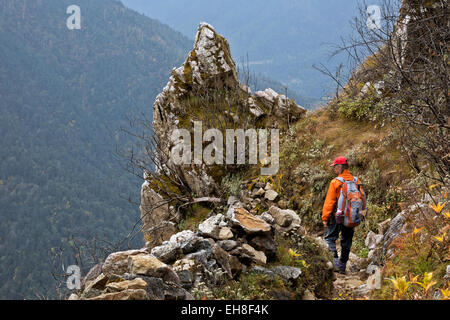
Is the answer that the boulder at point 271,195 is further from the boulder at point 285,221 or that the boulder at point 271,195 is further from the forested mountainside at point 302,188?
the boulder at point 285,221

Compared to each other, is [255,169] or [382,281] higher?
[255,169]

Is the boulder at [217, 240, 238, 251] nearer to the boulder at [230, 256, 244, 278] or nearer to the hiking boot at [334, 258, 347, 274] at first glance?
the boulder at [230, 256, 244, 278]

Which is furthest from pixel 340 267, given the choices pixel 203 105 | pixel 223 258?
pixel 203 105

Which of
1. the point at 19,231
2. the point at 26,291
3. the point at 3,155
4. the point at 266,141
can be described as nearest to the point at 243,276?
the point at 266,141

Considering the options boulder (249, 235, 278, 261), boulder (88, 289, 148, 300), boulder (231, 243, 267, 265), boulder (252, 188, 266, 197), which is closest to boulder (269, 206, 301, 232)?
boulder (249, 235, 278, 261)

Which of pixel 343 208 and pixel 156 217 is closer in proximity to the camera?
pixel 343 208

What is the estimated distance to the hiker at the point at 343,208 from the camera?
18.9 feet

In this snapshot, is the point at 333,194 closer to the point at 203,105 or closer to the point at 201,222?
the point at 201,222

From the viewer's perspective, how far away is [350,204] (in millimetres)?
5762

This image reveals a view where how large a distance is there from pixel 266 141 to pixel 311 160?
1576 mm

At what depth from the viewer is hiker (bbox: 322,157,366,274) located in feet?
18.9

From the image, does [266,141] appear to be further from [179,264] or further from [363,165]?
[179,264]

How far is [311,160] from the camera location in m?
9.65

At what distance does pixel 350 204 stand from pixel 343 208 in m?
0.13
